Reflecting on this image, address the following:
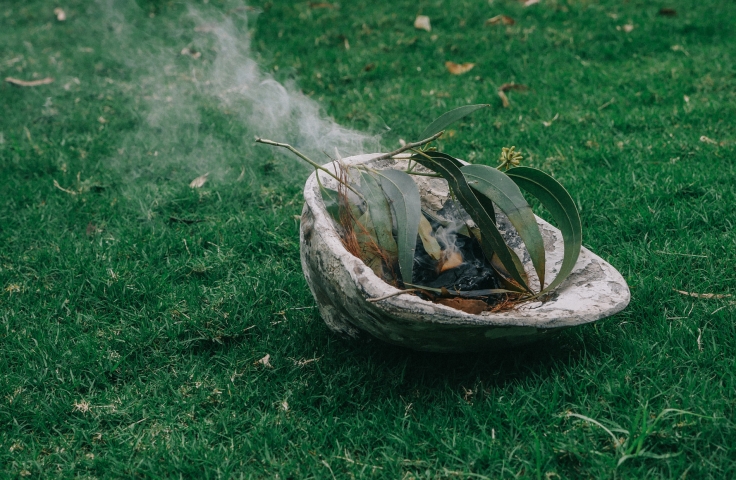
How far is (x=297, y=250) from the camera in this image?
303 centimetres

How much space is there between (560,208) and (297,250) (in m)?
1.24

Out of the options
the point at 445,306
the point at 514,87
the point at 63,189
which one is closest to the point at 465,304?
the point at 445,306

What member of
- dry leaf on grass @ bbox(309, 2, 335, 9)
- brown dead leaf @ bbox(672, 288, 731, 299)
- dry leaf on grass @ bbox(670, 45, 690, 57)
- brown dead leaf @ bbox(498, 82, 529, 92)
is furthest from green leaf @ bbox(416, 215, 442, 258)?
dry leaf on grass @ bbox(309, 2, 335, 9)

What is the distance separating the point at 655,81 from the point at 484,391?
10.3 ft

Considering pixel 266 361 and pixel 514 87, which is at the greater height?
pixel 514 87

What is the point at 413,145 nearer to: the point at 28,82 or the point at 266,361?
the point at 266,361

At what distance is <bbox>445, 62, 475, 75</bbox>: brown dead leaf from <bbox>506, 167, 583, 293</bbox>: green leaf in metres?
2.74

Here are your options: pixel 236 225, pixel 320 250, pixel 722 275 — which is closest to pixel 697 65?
pixel 722 275

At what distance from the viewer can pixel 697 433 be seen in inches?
71.8

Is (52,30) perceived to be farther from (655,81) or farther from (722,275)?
(722,275)

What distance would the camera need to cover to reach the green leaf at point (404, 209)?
80.4 inches

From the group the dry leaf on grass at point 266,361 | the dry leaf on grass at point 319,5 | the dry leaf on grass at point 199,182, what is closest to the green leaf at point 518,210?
the dry leaf on grass at point 266,361

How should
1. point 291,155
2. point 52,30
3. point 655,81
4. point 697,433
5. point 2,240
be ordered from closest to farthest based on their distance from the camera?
point 697,433 → point 2,240 → point 291,155 → point 655,81 → point 52,30

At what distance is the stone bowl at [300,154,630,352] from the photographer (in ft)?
6.01
